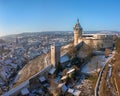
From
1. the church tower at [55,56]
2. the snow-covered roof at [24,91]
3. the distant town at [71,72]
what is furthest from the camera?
the church tower at [55,56]

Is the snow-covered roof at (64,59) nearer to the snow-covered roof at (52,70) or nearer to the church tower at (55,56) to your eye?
the church tower at (55,56)

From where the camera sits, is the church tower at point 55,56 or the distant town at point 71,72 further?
the church tower at point 55,56

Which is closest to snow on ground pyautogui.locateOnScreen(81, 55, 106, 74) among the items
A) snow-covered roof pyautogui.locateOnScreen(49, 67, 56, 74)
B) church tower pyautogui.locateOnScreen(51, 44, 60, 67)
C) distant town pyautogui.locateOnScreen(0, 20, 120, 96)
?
distant town pyautogui.locateOnScreen(0, 20, 120, 96)

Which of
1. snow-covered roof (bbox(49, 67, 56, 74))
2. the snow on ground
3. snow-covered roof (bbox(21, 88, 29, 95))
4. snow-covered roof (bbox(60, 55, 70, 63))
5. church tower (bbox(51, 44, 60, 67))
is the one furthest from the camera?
snow-covered roof (bbox(60, 55, 70, 63))

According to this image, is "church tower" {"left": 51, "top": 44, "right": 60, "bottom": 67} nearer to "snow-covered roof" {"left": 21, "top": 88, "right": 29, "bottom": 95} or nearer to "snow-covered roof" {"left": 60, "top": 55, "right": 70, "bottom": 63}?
"snow-covered roof" {"left": 60, "top": 55, "right": 70, "bottom": 63}

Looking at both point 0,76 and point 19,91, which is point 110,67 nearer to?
point 19,91

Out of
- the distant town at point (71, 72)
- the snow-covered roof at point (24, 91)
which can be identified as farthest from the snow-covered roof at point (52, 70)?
the snow-covered roof at point (24, 91)

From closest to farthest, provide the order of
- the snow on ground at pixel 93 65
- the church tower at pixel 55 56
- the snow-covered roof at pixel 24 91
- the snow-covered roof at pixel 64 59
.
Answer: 1. the snow-covered roof at pixel 24 91
2. the snow on ground at pixel 93 65
3. the church tower at pixel 55 56
4. the snow-covered roof at pixel 64 59

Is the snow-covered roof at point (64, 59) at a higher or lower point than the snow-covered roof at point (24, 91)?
higher

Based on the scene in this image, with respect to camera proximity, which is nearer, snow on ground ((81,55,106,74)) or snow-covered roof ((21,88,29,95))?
snow-covered roof ((21,88,29,95))
